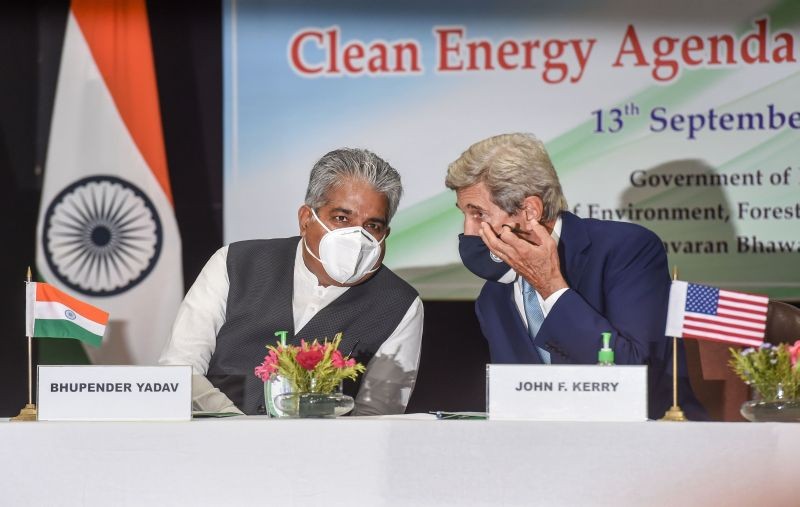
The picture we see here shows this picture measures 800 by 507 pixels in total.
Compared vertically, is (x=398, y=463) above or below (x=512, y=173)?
below

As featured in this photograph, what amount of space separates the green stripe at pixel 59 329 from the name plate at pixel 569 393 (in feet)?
3.93

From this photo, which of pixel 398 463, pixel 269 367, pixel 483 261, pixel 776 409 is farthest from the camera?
pixel 483 261

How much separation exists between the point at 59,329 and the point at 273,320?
90 cm

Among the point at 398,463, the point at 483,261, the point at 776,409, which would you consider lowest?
the point at 398,463

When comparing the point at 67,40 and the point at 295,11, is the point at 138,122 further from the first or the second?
the point at 295,11

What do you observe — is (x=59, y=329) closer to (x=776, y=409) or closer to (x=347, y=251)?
(x=347, y=251)

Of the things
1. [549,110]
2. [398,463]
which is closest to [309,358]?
[398,463]

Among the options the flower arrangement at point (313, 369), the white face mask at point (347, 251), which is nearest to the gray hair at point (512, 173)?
the white face mask at point (347, 251)

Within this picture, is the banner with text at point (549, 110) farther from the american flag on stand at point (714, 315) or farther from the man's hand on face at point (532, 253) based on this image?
the american flag on stand at point (714, 315)

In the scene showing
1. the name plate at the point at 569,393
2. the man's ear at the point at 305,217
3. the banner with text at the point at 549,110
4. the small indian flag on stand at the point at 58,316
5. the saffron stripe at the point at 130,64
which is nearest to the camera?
the name plate at the point at 569,393

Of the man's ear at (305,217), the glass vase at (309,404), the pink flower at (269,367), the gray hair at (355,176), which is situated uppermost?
the gray hair at (355,176)

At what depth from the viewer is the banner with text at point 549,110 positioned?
178 inches

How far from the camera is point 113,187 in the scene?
470 centimetres

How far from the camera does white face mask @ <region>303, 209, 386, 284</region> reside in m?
3.87
